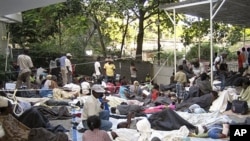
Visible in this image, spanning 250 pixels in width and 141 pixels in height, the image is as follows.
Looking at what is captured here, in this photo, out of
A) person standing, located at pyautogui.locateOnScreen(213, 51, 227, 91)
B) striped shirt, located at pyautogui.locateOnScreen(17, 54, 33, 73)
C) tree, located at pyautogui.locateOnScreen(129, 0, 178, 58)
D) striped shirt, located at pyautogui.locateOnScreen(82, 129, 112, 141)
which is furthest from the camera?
tree, located at pyautogui.locateOnScreen(129, 0, 178, 58)

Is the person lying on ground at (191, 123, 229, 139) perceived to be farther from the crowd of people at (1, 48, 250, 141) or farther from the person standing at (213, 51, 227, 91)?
the person standing at (213, 51, 227, 91)

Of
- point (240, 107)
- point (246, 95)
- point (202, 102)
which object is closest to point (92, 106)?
point (240, 107)

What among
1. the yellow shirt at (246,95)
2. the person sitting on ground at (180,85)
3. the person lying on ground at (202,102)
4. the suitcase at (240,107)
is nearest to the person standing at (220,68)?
the person sitting on ground at (180,85)

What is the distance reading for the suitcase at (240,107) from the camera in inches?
368

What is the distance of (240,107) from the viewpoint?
9.38 m

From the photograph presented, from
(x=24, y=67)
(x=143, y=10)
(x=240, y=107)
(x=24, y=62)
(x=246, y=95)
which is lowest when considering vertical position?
(x=240, y=107)

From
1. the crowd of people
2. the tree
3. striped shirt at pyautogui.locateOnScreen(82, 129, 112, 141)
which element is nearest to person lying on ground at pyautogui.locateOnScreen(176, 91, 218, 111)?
the crowd of people

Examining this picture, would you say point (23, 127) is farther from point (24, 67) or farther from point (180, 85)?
point (180, 85)

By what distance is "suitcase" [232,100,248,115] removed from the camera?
9352mm

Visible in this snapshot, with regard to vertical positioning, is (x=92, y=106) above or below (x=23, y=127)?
above

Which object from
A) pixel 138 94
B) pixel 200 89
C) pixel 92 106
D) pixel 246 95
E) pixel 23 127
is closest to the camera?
pixel 23 127

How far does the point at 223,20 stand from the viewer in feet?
64.4

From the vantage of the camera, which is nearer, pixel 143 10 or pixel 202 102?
pixel 202 102

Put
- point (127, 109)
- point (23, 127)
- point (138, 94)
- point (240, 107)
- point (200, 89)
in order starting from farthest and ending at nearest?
1. point (138, 94)
2. point (200, 89)
3. point (127, 109)
4. point (240, 107)
5. point (23, 127)
